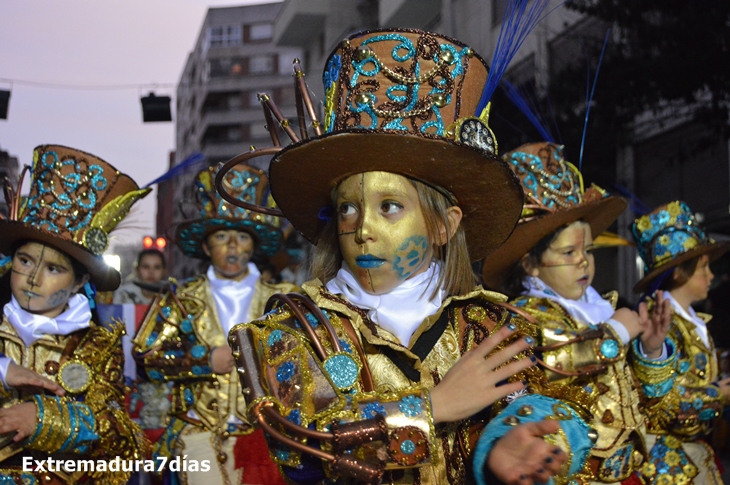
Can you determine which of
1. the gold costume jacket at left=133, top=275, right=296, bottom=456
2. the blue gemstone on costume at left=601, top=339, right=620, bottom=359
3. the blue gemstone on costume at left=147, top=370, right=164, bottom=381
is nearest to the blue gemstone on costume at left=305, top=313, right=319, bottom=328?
the blue gemstone on costume at left=601, top=339, right=620, bottom=359

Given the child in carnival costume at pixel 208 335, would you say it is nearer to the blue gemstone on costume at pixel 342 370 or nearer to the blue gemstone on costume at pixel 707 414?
the blue gemstone on costume at pixel 707 414

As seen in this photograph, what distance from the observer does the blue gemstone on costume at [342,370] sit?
8.30 feet

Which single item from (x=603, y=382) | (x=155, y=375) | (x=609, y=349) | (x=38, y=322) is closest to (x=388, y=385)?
(x=609, y=349)

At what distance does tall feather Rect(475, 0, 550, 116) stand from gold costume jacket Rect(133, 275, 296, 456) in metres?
3.27

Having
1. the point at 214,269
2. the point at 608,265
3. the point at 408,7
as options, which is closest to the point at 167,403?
the point at 214,269

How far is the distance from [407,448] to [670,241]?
3.89 m

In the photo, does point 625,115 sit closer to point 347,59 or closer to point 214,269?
point 214,269

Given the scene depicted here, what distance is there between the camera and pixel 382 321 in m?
2.86

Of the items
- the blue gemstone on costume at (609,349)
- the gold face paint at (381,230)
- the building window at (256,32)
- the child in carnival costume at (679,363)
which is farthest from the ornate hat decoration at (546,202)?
the building window at (256,32)

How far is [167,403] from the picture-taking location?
7.57 meters

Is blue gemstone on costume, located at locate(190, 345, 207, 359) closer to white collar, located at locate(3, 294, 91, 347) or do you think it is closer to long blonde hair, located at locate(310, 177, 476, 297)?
white collar, located at locate(3, 294, 91, 347)

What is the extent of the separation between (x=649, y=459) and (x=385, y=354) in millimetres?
3143

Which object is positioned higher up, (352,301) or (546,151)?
(546,151)

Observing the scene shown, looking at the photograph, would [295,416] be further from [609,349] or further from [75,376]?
[75,376]
